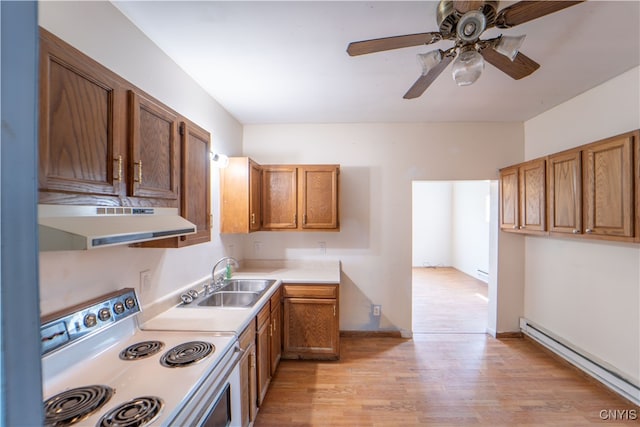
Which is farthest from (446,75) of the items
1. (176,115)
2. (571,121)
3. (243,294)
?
(243,294)

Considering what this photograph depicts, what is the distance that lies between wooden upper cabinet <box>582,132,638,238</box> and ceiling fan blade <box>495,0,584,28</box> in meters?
1.27

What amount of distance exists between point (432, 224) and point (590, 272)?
14.8 ft

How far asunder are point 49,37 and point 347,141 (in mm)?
2740

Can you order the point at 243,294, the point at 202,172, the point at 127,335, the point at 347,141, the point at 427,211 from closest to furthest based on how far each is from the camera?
1. the point at 127,335
2. the point at 202,172
3. the point at 243,294
4. the point at 347,141
5. the point at 427,211

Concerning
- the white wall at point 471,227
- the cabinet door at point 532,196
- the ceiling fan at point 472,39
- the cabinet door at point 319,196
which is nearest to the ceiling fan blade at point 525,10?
the ceiling fan at point 472,39

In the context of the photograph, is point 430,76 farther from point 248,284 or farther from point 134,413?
point 248,284

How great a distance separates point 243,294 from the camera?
2.32 m

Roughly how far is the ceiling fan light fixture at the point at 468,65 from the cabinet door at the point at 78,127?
162 centimetres

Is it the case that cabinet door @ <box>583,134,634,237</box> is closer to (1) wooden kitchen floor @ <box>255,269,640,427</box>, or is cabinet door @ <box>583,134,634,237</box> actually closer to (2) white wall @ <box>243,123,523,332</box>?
(2) white wall @ <box>243,123,523,332</box>

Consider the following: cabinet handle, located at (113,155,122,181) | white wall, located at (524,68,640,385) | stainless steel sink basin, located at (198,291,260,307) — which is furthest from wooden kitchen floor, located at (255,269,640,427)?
cabinet handle, located at (113,155,122,181)

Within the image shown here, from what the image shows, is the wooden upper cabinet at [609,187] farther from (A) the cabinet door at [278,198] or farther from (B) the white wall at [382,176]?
(A) the cabinet door at [278,198]

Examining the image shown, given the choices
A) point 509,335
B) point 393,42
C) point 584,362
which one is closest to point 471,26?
point 393,42

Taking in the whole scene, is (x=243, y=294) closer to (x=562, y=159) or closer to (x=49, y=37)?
(x=49, y=37)

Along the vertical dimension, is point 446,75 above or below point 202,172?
above
